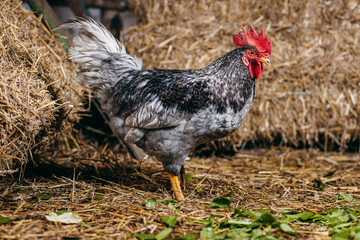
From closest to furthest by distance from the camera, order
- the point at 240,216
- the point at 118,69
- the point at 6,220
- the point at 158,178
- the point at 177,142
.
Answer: the point at 6,220
the point at 240,216
the point at 177,142
the point at 118,69
the point at 158,178

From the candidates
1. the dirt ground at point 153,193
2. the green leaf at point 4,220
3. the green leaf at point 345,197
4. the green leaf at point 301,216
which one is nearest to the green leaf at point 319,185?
the dirt ground at point 153,193

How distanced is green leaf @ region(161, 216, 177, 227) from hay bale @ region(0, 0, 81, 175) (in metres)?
1.36

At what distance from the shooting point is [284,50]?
454cm

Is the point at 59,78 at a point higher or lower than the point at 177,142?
higher

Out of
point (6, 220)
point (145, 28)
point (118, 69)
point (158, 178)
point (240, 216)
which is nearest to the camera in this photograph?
point (6, 220)

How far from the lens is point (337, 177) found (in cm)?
360

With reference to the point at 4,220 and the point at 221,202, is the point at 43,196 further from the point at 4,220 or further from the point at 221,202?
the point at 221,202

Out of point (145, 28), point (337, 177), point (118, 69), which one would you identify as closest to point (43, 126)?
point (118, 69)

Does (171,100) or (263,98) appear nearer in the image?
(171,100)

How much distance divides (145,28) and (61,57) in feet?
4.30

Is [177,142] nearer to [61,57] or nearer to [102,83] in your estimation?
[102,83]

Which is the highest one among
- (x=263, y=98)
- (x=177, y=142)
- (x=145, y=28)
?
(x=145, y=28)

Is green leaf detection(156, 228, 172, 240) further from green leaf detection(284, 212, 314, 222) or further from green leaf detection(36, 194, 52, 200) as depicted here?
green leaf detection(36, 194, 52, 200)

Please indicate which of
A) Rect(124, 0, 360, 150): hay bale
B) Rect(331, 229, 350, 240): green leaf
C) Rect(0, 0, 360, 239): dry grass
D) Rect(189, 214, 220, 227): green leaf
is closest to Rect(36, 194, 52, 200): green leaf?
Rect(0, 0, 360, 239): dry grass
